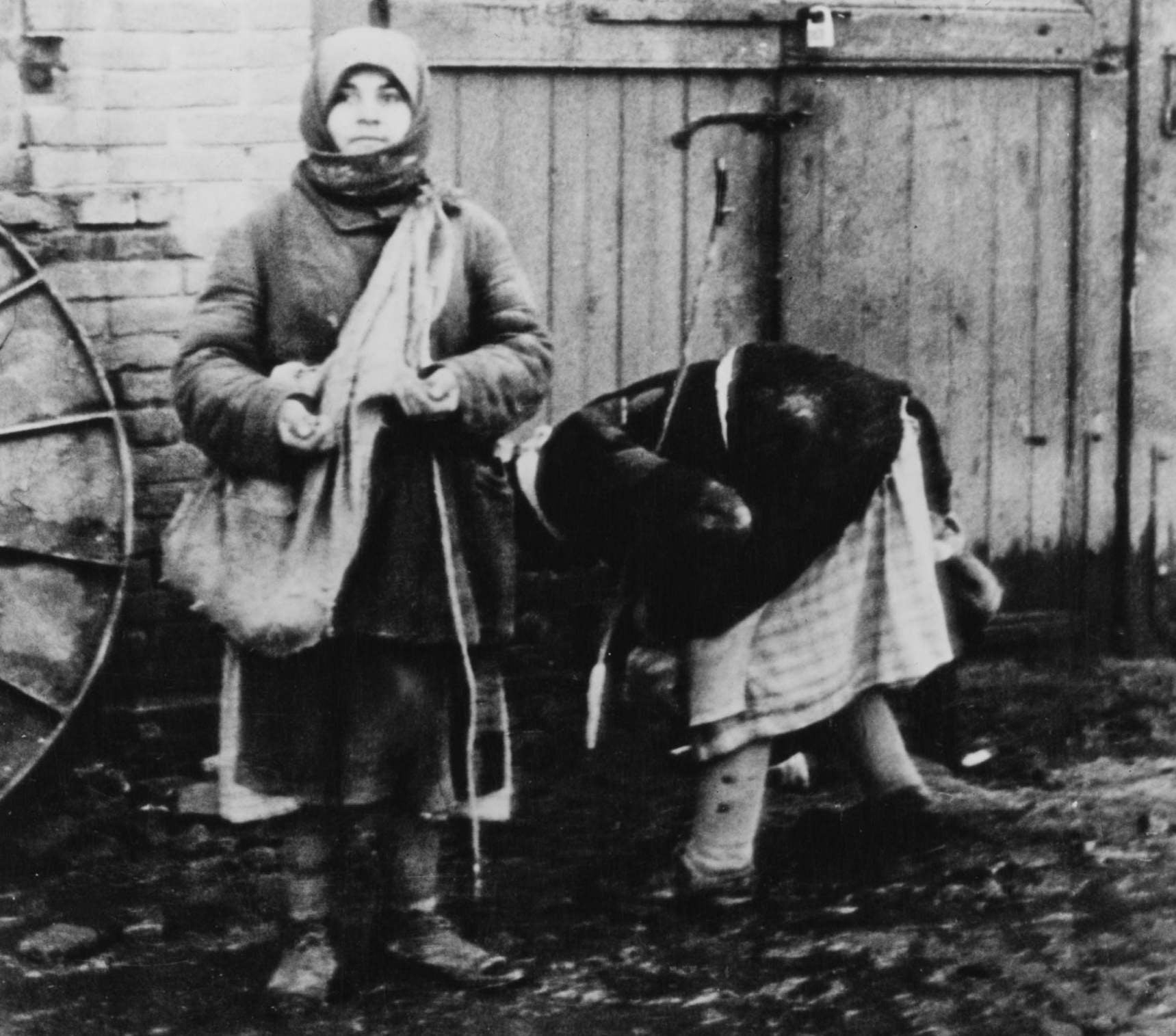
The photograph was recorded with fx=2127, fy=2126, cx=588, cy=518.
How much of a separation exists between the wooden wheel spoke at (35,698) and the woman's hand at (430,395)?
Answer: 1.29 m

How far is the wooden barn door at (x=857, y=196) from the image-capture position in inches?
215

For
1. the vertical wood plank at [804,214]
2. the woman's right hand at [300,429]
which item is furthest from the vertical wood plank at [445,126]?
the woman's right hand at [300,429]

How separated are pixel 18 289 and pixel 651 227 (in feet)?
5.63

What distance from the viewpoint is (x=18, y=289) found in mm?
4703

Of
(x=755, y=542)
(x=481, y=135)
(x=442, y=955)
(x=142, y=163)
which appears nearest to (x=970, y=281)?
(x=481, y=135)

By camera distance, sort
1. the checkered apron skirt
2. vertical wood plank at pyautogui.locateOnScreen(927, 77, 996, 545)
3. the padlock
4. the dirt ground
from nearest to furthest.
→ 1. the dirt ground
2. the checkered apron skirt
3. the padlock
4. vertical wood plank at pyautogui.locateOnScreen(927, 77, 996, 545)

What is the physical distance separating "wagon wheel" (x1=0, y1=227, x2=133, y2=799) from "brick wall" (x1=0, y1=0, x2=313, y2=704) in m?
0.24

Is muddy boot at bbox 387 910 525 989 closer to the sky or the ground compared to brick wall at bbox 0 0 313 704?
closer to the ground

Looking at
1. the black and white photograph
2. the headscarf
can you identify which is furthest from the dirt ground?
the headscarf

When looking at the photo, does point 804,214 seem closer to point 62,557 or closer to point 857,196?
point 857,196

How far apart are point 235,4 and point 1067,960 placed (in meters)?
2.84

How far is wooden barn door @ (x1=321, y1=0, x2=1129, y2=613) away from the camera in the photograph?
5461 mm

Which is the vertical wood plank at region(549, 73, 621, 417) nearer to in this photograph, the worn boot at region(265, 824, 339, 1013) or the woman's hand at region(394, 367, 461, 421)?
the woman's hand at region(394, 367, 461, 421)

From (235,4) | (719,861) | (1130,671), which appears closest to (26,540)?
(235,4)
